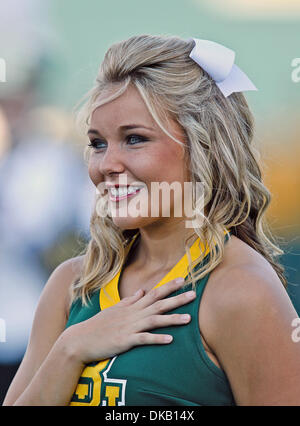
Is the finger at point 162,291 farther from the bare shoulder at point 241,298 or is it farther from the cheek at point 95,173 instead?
the cheek at point 95,173

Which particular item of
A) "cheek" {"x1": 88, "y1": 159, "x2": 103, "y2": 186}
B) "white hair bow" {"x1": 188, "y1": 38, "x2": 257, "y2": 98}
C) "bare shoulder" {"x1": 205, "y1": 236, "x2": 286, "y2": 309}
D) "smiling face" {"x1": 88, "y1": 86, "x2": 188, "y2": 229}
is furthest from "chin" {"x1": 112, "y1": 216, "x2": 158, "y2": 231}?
"white hair bow" {"x1": 188, "y1": 38, "x2": 257, "y2": 98}

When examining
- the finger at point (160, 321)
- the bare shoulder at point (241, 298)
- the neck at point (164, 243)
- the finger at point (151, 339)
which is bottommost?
the finger at point (151, 339)

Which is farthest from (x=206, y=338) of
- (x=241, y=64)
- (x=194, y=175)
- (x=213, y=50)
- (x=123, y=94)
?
(x=241, y=64)

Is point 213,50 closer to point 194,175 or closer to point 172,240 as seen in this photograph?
point 194,175

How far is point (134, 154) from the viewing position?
5.22 ft

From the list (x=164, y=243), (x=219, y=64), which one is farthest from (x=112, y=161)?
(x=219, y=64)

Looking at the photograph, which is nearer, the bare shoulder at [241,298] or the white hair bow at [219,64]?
the bare shoulder at [241,298]

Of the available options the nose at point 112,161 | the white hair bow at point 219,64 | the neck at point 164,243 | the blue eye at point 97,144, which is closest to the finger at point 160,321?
the neck at point 164,243

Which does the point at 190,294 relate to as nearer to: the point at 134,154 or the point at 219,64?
the point at 134,154

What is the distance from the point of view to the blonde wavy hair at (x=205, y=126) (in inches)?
63.7

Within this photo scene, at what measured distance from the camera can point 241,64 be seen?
366cm

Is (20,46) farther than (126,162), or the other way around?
(20,46)

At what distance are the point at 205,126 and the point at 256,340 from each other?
609 mm
